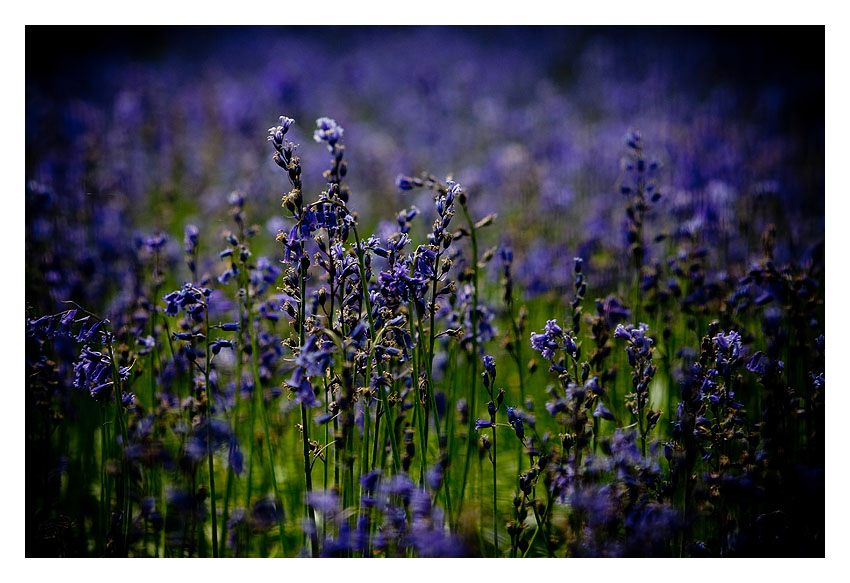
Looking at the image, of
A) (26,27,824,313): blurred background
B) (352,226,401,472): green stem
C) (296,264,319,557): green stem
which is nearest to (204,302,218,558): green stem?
(296,264,319,557): green stem

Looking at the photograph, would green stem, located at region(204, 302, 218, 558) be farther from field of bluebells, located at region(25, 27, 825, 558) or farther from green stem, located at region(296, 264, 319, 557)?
green stem, located at region(296, 264, 319, 557)

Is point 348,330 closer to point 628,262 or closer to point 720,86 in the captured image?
point 628,262

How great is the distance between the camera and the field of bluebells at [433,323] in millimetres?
1741

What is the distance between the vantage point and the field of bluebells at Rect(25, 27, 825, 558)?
1.74 metres

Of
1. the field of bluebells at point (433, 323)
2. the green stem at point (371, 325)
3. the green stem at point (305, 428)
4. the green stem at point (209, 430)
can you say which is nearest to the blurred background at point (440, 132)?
the field of bluebells at point (433, 323)

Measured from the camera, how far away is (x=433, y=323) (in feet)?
5.80

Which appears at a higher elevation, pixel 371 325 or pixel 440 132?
pixel 440 132

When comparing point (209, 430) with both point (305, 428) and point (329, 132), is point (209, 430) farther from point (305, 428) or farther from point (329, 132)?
point (329, 132)

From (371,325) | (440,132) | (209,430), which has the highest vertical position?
(440,132)

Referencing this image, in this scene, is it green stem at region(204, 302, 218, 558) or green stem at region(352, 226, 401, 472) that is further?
green stem at region(204, 302, 218, 558)

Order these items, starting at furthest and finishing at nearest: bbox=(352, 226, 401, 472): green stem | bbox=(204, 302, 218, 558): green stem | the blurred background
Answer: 1. the blurred background
2. bbox=(204, 302, 218, 558): green stem
3. bbox=(352, 226, 401, 472): green stem

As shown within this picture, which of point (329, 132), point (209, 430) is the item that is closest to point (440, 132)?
point (329, 132)
